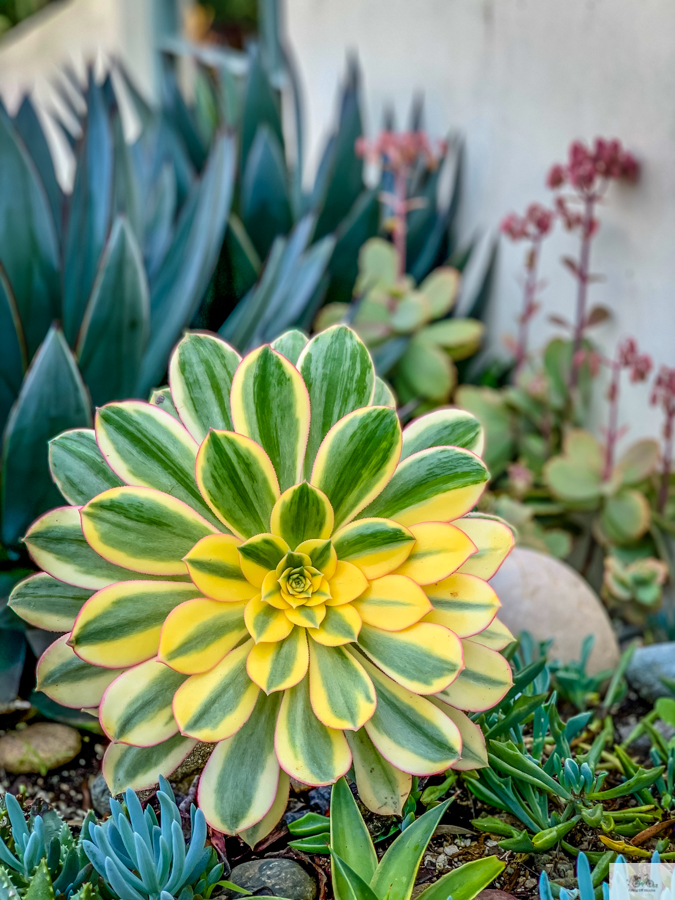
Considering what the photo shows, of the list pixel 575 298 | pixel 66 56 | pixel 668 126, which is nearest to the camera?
pixel 668 126

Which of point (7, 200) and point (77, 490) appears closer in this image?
point (77, 490)

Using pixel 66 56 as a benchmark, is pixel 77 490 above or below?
below

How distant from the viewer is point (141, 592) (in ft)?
2.28

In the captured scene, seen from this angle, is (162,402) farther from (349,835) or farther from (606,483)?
(606,483)

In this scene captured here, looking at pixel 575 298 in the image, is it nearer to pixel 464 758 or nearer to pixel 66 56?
pixel 464 758

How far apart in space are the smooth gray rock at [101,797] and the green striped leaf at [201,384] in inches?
15.3

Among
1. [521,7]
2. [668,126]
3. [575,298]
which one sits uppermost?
[521,7]

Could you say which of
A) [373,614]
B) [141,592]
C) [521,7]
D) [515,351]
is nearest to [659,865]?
[373,614]

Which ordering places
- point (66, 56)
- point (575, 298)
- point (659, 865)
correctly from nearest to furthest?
1. point (659, 865)
2. point (575, 298)
3. point (66, 56)

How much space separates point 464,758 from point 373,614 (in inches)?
5.8

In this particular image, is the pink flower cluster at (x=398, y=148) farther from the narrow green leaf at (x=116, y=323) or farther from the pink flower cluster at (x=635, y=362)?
the narrow green leaf at (x=116, y=323)

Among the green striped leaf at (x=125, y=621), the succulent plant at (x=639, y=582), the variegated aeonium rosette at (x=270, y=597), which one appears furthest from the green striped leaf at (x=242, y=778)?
the succulent plant at (x=639, y=582)

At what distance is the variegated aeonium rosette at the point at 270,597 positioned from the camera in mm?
670

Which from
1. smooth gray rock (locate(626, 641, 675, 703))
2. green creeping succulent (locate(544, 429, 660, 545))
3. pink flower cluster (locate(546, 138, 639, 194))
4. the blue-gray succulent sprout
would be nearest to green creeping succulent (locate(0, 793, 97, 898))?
the blue-gray succulent sprout
